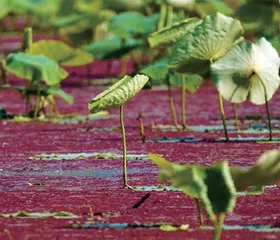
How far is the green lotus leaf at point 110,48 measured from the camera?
11.6m

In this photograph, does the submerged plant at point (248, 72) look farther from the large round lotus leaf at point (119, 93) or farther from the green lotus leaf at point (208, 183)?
the green lotus leaf at point (208, 183)

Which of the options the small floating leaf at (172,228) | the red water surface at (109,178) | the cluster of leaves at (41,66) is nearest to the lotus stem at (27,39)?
the cluster of leaves at (41,66)

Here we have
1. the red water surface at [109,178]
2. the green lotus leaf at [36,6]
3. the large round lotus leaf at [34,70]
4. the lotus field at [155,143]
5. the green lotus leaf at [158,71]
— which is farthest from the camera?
the green lotus leaf at [36,6]

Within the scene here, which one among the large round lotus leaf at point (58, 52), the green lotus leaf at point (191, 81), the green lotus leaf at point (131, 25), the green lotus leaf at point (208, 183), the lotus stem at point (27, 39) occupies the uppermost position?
the green lotus leaf at point (131, 25)

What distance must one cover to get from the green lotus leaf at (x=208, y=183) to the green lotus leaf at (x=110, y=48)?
7.54m

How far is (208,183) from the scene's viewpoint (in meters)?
3.99

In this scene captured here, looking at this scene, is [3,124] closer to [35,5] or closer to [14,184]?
[14,184]

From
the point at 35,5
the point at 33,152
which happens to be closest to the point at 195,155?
the point at 33,152

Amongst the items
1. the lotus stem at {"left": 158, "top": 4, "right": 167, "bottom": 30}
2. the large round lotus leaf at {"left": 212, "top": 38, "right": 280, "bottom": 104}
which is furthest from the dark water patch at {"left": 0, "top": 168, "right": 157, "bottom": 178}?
the lotus stem at {"left": 158, "top": 4, "right": 167, "bottom": 30}

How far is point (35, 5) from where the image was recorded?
21031mm

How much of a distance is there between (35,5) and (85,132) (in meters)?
13.2

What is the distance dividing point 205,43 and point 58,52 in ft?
8.74

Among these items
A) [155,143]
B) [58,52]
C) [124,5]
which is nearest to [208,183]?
[155,143]

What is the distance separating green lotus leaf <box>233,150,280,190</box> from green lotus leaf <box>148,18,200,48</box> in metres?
3.64
